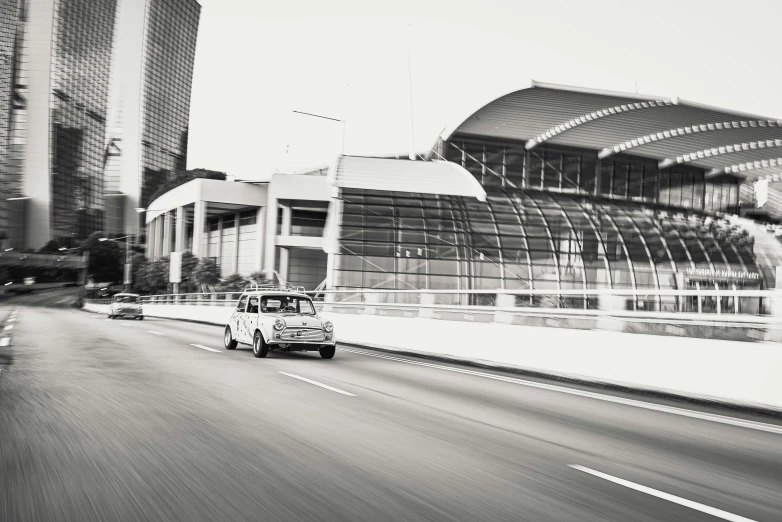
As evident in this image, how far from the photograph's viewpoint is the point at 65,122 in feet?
558

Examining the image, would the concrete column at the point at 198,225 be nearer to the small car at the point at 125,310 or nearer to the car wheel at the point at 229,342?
the small car at the point at 125,310

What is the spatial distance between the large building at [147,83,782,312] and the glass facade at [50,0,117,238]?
124122mm

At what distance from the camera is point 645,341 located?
11969 mm

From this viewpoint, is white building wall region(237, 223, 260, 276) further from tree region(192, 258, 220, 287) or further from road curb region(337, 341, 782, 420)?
road curb region(337, 341, 782, 420)

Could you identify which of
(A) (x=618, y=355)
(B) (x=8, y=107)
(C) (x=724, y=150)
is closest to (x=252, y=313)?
(A) (x=618, y=355)

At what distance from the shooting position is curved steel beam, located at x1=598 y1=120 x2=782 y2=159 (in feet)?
161

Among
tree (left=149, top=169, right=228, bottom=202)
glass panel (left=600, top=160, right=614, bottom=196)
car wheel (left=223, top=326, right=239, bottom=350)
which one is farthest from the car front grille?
tree (left=149, top=169, right=228, bottom=202)

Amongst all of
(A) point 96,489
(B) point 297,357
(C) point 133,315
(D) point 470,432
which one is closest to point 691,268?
(C) point 133,315

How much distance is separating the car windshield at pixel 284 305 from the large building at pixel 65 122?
141662 mm

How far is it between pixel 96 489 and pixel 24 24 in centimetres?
18889

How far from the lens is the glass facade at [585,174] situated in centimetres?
5591

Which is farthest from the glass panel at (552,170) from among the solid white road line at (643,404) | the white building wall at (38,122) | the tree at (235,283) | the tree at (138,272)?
the white building wall at (38,122)

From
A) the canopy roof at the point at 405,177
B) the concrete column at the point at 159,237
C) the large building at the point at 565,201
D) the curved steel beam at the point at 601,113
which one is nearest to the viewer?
the large building at the point at 565,201

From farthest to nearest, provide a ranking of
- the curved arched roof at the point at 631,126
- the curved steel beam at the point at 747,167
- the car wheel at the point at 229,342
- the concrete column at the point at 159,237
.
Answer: the concrete column at the point at 159,237
the curved steel beam at the point at 747,167
the curved arched roof at the point at 631,126
the car wheel at the point at 229,342
